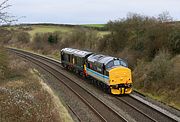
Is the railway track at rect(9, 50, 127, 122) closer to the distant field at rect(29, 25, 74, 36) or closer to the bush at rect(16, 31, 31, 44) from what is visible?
the distant field at rect(29, 25, 74, 36)

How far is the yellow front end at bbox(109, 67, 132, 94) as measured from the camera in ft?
93.1

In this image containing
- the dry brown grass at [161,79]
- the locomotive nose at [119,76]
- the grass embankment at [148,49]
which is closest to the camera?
the dry brown grass at [161,79]

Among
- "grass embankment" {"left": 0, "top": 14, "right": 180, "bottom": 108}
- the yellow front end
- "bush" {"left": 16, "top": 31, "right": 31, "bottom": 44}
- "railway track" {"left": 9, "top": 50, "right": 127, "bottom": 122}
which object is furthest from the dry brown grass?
"bush" {"left": 16, "top": 31, "right": 31, "bottom": 44}

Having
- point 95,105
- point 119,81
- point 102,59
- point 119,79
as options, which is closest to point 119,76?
point 119,79

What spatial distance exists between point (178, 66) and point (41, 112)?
617 inches

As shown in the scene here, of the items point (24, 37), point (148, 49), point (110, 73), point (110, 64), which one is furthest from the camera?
point (24, 37)

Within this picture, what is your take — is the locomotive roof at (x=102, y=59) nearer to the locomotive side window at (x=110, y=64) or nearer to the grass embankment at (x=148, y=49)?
the locomotive side window at (x=110, y=64)

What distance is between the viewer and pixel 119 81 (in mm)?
28562

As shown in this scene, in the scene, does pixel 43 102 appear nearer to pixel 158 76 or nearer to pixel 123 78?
pixel 123 78

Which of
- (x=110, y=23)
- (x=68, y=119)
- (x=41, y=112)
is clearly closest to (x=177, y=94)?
(x=68, y=119)

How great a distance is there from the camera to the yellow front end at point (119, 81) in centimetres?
2839

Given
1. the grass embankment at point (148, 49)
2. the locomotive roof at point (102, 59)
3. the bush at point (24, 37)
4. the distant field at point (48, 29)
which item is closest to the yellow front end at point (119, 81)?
the locomotive roof at point (102, 59)

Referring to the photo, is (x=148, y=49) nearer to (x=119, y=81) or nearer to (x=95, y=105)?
(x=119, y=81)

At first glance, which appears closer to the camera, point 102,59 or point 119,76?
point 119,76
